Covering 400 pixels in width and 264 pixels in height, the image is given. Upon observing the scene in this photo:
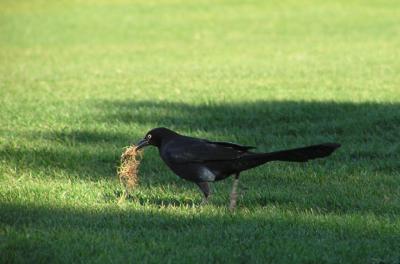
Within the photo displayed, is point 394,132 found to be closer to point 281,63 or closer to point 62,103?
point 62,103

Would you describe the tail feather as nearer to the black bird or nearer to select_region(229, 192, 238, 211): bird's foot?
the black bird

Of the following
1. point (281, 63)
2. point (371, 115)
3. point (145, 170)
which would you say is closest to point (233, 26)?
point (281, 63)

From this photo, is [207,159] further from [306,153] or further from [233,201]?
[306,153]

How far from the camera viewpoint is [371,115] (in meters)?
11.9

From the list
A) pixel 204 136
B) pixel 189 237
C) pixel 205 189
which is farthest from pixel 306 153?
pixel 204 136

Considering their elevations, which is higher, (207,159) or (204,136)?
(207,159)

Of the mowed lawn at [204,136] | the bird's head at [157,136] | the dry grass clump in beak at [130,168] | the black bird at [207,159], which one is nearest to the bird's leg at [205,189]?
the black bird at [207,159]

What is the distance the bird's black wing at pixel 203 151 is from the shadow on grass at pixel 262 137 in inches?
23.9

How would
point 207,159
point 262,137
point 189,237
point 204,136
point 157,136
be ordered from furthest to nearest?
point 204,136 < point 262,137 < point 157,136 < point 207,159 < point 189,237

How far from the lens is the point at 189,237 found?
613 cm

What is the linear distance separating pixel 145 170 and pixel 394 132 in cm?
357

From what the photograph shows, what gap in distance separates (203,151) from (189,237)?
3.36 ft

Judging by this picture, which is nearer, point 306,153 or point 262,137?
point 306,153

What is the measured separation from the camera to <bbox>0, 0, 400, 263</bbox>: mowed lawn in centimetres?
599
